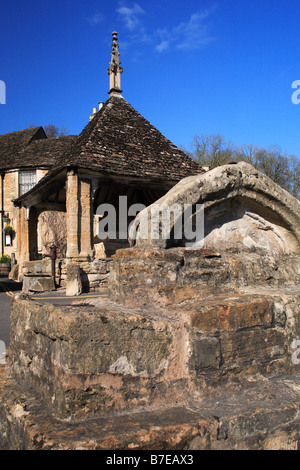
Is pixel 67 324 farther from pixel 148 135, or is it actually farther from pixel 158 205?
pixel 148 135

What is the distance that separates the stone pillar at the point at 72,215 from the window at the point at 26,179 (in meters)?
14.2

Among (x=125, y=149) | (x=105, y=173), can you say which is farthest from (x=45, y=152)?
(x=105, y=173)

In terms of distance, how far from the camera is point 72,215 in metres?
11.4

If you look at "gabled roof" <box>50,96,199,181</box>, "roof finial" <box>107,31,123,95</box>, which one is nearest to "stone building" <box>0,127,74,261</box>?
"roof finial" <box>107,31,123,95</box>

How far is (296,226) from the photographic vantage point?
3.01m

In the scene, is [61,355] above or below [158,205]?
below

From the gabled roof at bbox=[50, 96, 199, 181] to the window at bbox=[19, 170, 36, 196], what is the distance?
37.5 ft

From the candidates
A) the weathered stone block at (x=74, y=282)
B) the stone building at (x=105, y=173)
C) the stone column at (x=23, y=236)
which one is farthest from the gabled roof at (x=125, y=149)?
the stone column at (x=23, y=236)

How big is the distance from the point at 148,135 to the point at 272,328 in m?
12.9

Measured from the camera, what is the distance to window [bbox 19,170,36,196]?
968 inches

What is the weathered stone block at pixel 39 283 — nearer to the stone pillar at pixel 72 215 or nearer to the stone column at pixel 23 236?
the stone pillar at pixel 72 215

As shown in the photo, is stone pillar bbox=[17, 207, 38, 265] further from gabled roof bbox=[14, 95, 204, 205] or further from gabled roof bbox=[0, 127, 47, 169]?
gabled roof bbox=[0, 127, 47, 169]
